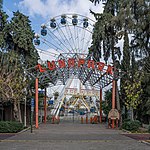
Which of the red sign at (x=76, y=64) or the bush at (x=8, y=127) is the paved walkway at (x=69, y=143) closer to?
the bush at (x=8, y=127)

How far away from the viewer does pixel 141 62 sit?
2722 centimetres

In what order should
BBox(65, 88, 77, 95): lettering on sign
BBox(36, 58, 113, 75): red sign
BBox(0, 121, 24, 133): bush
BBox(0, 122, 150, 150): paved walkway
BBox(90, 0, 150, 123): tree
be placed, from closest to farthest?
BBox(0, 122, 150, 150): paved walkway
BBox(0, 121, 24, 133): bush
BBox(90, 0, 150, 123): tree
BBox(36, 58, 113, 75): red sign
BBox(65, 88, 77, 95): lettering on sign

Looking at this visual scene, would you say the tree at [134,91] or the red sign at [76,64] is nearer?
the tree at [134,91]

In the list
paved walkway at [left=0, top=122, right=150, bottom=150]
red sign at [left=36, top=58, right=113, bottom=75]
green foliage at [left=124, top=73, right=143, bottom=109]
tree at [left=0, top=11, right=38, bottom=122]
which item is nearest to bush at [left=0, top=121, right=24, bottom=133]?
paved walkway at [left=0, top=122, right=150, bottom=150]

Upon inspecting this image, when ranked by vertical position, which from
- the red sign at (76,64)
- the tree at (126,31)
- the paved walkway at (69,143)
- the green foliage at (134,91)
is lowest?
the paved walkway at (69,143)

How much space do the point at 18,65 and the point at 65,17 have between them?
28.2ft

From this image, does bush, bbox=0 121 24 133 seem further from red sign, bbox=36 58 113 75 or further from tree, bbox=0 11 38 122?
red sign, bbox=36 58 113 75

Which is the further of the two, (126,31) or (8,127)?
(126,31)

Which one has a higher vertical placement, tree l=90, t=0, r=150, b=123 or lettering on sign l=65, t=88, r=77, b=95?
tree l=90, t=0, r=150, b=123

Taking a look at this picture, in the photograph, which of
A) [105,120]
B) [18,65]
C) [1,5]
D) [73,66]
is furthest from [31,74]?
[105,120]

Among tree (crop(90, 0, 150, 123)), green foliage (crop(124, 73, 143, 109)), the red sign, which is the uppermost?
tree (crop(90, 0, 150, 123))

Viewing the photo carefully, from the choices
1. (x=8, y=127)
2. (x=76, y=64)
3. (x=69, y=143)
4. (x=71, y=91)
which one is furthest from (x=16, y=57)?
(x=71, y=91)

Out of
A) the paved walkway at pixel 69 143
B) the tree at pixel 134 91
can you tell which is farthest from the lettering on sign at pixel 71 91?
the paved walkway at pixel 69 143

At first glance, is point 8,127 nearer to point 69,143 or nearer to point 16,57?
point 16,57
